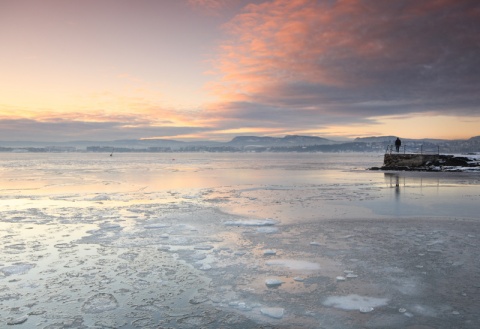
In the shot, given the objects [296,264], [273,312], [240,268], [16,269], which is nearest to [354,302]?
[273,312]

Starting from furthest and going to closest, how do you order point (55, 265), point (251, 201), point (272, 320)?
1. point (251, 201)
2. point (55, 265)
3. point (272, 320)

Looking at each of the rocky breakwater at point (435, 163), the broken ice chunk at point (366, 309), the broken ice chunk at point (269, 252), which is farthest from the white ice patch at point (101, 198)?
the rocky breakwater at point (435, 163)

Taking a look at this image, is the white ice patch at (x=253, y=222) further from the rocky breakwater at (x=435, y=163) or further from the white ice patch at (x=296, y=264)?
the rocky breakwater at (x=435, y=163)

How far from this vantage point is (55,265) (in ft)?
23.7

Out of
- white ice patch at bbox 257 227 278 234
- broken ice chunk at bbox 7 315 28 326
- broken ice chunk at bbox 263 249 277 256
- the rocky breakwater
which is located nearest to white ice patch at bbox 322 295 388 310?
broken ice chunk at bbox 263 249 277 256

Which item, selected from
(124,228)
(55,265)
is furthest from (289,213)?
(55,265)

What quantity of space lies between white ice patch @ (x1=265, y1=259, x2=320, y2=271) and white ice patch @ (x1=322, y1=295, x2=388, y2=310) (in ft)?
4.49

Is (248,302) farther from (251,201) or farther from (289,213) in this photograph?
(251,201)

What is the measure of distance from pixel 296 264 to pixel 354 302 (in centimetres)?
189

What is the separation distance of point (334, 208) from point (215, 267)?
8.38 m

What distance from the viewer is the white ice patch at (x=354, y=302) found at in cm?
545

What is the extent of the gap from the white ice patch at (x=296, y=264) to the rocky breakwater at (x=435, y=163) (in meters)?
38.7

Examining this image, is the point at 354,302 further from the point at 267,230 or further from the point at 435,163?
the point at 435,163

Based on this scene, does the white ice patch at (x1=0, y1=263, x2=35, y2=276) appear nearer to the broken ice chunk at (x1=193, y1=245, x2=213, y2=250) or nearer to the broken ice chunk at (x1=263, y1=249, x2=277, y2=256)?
the broken ice chunk at (x1=193, y1=245, x2=213, y2=250)
